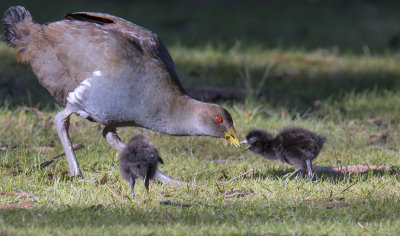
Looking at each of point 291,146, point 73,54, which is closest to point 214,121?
point 291,146

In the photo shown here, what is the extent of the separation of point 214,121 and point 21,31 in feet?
7.19

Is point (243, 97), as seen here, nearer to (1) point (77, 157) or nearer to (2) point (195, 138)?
(2) point (195, 138)

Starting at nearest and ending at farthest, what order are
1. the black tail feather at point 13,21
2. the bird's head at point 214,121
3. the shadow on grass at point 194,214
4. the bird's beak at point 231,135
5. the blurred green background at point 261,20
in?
the shadow on grass at point 194,214 < the bird's head at point 214,121 < the bird's beak at point 231,135 < the black tail feather at point 13,21 < the blurred green background at point 261,20

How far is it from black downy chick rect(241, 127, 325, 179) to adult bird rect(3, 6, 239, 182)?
0.41m

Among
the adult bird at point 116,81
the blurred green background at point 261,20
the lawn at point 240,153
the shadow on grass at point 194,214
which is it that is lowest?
the blurred green background at point 261,20

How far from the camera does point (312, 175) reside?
18.6 feet

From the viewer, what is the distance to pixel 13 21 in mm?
6316

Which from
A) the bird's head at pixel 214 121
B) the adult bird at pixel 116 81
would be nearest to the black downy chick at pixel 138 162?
the adult bird at pixel 116 81

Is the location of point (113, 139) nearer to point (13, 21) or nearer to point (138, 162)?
point (138, 162)

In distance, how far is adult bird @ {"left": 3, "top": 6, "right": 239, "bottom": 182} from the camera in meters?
5.46

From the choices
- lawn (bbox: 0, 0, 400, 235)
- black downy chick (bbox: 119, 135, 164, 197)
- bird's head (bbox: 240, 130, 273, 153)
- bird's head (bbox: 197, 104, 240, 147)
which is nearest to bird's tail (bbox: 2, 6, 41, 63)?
lawn (bbox: 0, 0, 400, 235)

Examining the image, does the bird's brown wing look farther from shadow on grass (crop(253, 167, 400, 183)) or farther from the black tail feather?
shadow on grass (crop(253, 167, 400, 183))

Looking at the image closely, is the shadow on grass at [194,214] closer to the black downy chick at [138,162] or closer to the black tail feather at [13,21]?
the black downy chick at [138,162]

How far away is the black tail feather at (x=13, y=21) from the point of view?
247 inches
